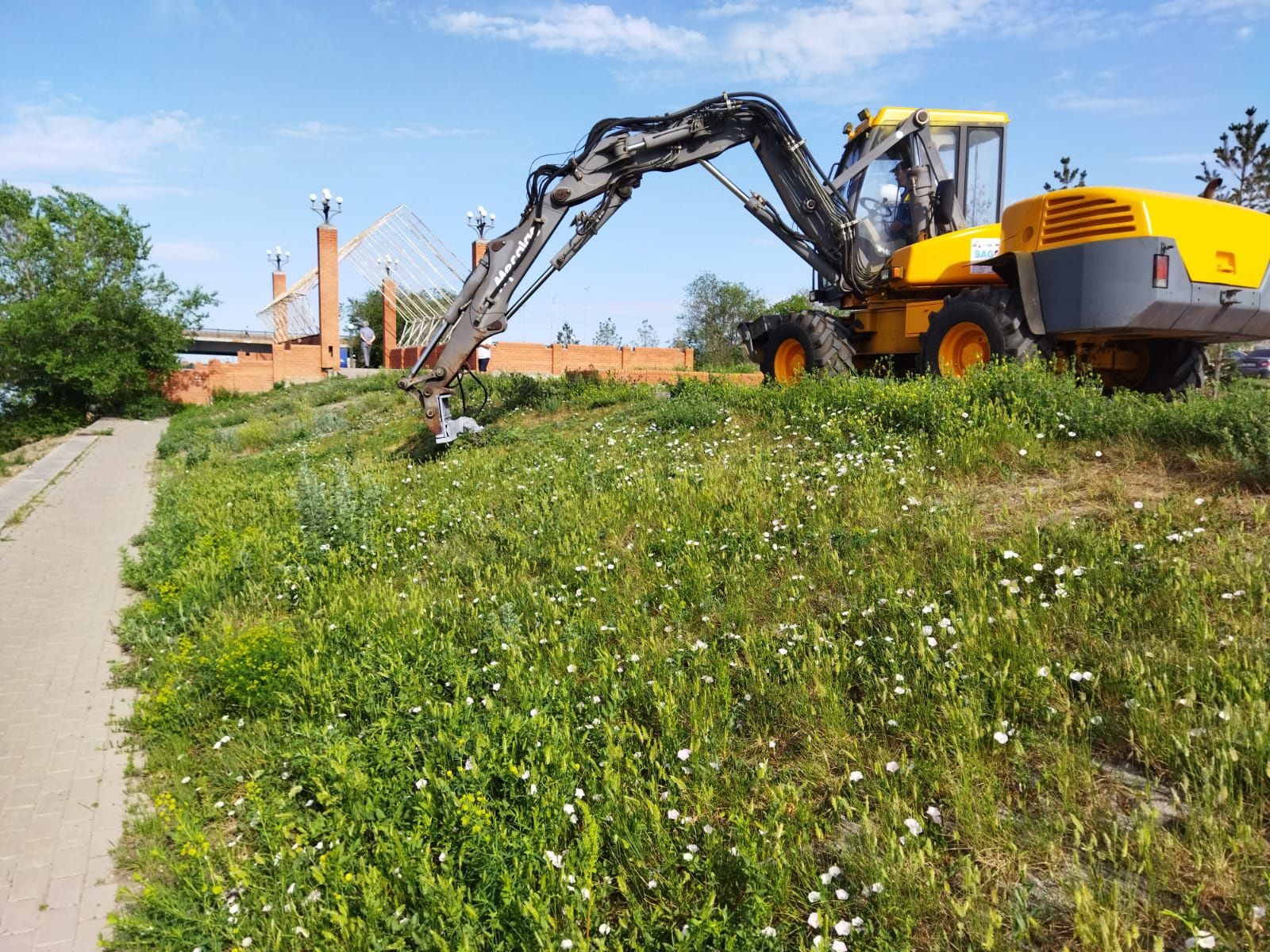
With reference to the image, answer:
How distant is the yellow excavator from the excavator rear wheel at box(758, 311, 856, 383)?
2cm

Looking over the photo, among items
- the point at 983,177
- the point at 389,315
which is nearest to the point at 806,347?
the point at 983,177

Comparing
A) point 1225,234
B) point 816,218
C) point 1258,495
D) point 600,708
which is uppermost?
point 816,218

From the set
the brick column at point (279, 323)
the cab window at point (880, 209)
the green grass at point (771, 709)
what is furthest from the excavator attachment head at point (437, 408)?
the brick column at point (279, 323)

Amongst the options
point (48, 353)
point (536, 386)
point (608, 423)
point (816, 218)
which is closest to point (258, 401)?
point (48, 353)

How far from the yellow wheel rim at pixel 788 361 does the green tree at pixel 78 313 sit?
25535 millimetres

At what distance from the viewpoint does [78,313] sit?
27500 millimetres

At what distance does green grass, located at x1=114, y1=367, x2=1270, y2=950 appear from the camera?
270 cm

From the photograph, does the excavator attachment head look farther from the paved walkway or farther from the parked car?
the parked car

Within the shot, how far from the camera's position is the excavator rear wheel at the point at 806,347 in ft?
33.2

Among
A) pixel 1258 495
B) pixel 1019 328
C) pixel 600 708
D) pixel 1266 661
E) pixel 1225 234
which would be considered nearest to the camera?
pixel 1266 661

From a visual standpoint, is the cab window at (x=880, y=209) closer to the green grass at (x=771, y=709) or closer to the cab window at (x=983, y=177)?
the cab window at (x=983, y=177)

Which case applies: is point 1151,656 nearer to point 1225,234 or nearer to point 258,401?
point 1225,234

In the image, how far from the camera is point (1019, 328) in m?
7.90

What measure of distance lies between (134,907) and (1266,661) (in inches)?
178
